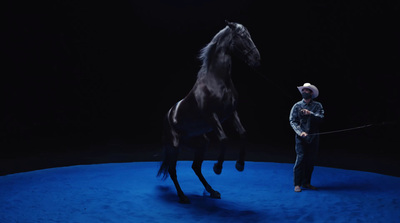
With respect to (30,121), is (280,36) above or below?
A: above

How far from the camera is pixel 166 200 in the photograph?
4.70 metres

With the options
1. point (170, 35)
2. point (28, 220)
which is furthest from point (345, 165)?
point (28, 220)

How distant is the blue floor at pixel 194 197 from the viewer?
392 cm

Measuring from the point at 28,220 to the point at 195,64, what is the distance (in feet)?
19.6

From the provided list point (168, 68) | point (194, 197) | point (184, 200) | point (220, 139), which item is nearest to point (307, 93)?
point (220, 139)

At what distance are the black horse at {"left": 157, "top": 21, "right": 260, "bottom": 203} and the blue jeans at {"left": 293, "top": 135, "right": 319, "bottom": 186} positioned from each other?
128 centimetres

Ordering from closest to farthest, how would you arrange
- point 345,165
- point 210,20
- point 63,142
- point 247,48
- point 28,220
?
1. point 28,220
2. point 247,48
3. point 345,165
4. point 63,142
5. point 210,20

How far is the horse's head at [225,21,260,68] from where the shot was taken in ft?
14.6

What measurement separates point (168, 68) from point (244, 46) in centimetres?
465

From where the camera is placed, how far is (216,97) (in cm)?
445

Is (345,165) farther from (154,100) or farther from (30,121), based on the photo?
(30,121)

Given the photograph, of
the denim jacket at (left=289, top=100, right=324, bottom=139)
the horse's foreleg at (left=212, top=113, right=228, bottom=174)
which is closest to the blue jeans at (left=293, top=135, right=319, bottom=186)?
the denim jacket at (left=289, top=100, right=324, bottom=139)

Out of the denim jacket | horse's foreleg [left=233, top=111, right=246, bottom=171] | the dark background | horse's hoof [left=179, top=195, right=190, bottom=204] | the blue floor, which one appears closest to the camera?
the blue floor

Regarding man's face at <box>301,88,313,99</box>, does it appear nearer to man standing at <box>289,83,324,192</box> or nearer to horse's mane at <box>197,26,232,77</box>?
man standing at <box>289,83,324,192</box>
